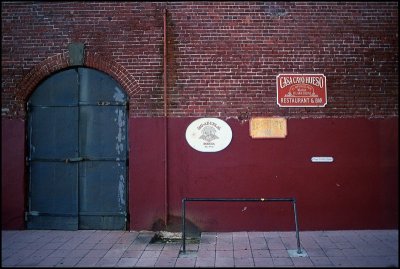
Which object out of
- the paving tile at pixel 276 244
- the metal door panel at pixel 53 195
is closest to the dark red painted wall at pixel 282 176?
the paving tile at pixel 276 244

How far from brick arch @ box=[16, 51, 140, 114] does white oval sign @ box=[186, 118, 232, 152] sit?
1395 mm

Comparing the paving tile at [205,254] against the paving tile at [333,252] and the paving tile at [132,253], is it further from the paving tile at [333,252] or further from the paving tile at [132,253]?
the paving tile at [333,252]

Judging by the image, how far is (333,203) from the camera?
674 cm

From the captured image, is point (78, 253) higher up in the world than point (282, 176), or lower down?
lower down

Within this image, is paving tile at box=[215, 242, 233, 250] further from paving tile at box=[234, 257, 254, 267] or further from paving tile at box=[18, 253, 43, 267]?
paving tile at box=[18, 253, 43, 267]

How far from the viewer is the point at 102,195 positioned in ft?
22.8

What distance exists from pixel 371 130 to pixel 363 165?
0.69 m

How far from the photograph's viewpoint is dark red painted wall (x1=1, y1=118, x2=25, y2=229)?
22.7ft

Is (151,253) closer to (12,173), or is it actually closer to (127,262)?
(127,262)

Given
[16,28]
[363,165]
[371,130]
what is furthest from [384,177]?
[16,28]

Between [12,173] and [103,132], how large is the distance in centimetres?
197

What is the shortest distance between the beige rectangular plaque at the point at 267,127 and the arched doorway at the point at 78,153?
255 centimetres

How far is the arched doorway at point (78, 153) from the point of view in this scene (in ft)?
22.8

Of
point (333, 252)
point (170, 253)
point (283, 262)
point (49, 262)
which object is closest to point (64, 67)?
point (49, 262)
